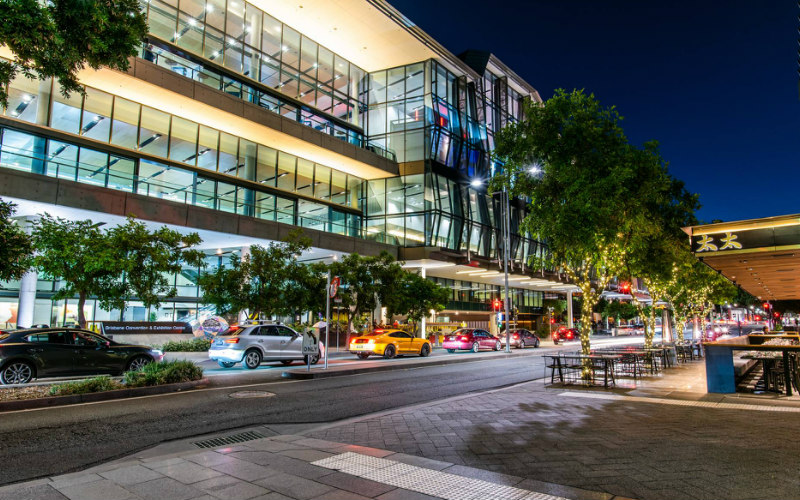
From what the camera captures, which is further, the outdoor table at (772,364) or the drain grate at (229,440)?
the outdoor table at (772,364)

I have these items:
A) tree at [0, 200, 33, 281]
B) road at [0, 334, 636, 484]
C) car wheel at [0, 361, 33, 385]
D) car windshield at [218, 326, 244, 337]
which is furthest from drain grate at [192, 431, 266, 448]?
car windshield at [218, 326, 244, 337]

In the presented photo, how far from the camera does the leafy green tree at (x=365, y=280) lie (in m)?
26.2

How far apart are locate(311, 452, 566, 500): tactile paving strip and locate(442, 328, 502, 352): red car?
26704 millimetres

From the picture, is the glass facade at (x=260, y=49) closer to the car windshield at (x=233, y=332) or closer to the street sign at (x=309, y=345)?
the car windshield at (x=233, y=332)

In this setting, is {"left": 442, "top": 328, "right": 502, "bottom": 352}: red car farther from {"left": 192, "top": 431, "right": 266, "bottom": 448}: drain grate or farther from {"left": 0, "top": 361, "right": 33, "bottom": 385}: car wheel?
Answer: {"left": 192, "top": 431, "right": 266, "bottom": 448}: drain grate

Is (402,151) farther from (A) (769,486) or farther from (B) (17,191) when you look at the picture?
(A) (769,486)

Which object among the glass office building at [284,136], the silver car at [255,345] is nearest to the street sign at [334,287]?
the silver car at [255,345]

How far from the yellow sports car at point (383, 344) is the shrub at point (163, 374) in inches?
442

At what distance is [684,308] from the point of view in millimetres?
33438

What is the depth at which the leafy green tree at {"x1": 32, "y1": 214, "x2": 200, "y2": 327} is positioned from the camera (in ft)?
51.2

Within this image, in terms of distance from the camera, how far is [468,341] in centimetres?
3278

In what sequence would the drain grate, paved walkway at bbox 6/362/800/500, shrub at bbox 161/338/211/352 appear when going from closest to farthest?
paved walkway at bbox 6/362/800/500 → the drain grate → shrub at bbox 161/338/211/352

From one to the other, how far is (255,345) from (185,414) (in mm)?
9113

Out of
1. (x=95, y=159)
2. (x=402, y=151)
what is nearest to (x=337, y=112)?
(x=402, y=151)
